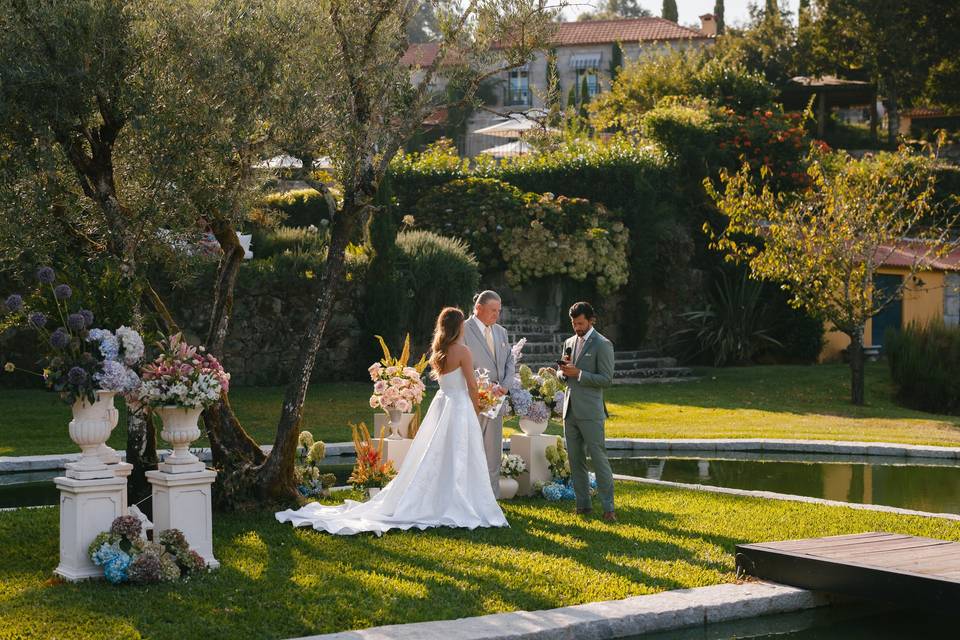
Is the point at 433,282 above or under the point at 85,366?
above

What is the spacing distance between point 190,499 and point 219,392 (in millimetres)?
812

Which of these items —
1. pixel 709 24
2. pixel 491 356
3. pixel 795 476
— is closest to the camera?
pixel 491 356

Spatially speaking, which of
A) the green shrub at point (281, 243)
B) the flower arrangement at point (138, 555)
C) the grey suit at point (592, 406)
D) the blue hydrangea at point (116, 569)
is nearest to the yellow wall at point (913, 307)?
the green shrub at point (281, 243)

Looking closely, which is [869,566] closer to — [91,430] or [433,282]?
[91,430]

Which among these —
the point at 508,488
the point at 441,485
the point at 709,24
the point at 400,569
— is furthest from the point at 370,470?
the point at 709,24

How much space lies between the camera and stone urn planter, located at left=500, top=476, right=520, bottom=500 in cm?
1141

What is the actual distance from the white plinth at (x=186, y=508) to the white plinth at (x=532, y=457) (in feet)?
13.3

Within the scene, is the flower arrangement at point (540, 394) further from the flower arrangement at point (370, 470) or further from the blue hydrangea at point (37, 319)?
the blue hydrangea at point (37, 319)

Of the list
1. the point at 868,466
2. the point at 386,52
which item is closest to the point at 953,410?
the point at 868,466

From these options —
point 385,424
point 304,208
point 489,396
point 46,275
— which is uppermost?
point 304,208

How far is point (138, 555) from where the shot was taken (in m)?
7.68

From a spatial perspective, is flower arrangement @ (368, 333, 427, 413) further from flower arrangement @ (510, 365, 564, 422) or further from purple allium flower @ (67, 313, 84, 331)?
purple allium flower @ (67, 313, 84, 331)

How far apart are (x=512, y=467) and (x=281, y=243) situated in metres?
11.1

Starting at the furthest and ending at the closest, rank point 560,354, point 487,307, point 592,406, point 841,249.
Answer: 1. point 560,354
2. point 841,249
3. point 487,307
4. point 592,406
